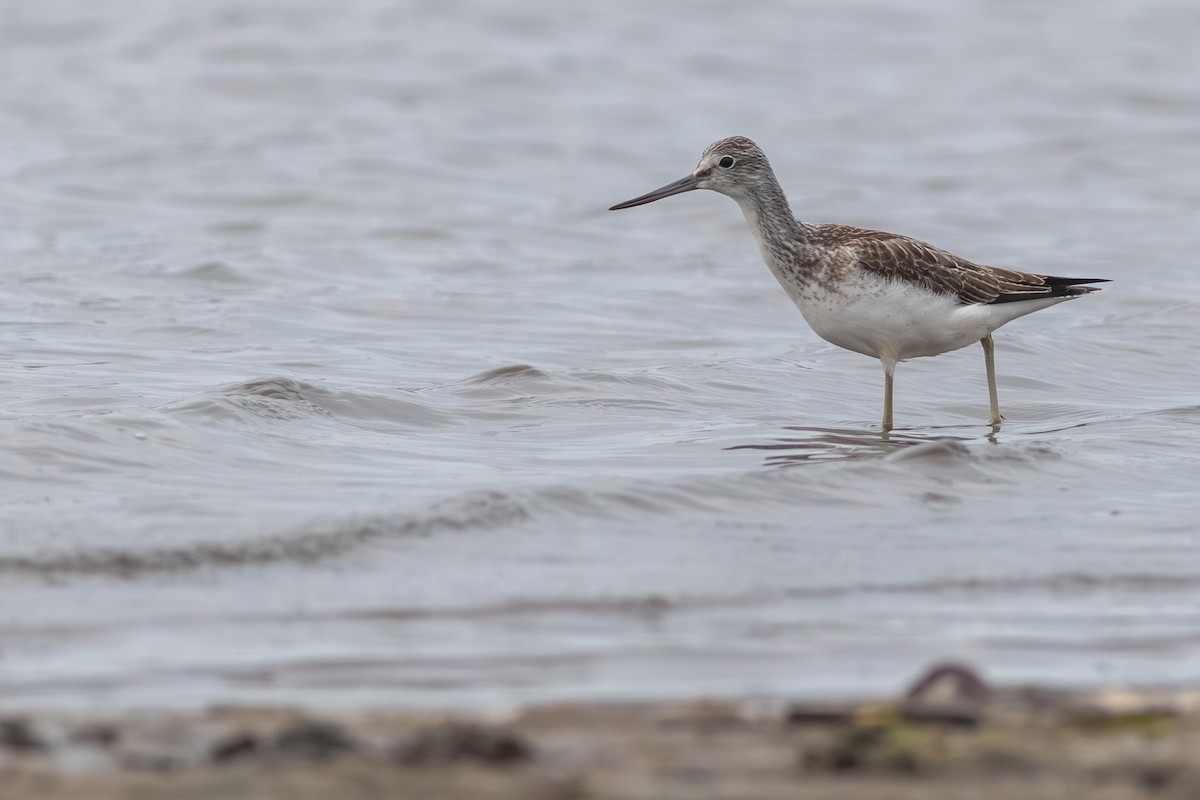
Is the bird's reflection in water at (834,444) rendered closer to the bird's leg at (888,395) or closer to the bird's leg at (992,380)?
the bird's leg at (888,395)

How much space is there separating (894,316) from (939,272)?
45 centimetres

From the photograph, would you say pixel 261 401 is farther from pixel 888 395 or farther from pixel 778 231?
pixel 888 395

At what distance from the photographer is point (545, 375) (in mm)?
11125

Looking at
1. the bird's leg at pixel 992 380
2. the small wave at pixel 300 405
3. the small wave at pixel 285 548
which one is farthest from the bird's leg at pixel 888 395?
the small wave at pixel 285 548

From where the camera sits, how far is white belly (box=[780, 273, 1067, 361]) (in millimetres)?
10055

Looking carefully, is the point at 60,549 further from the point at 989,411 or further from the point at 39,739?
the point at 989,411

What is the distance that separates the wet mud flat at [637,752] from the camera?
423 centimetres

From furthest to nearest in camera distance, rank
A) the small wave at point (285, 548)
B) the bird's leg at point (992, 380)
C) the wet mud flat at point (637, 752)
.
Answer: the bird's leg at point (992, 380), the small wave at point (285, 548), the wet mud flat at point (637, 752)

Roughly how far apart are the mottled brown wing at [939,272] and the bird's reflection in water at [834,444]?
0.89 m

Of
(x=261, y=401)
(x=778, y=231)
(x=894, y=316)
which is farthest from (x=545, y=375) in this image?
(x=894, y=316)

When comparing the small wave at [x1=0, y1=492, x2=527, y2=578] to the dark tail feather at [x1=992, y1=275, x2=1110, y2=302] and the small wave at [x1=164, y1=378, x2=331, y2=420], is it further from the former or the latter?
the dark tail feather at [x1=992, y1=275, x2=1110, y2=302]

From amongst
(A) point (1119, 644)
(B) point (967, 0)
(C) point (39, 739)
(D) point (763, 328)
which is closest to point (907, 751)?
(A) point (1119, 644)

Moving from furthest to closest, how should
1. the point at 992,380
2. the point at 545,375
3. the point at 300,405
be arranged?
the point at 545,375 < the point at 992,380 < the point at 300,405

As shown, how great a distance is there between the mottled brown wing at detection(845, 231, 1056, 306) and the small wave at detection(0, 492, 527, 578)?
3407 mm
